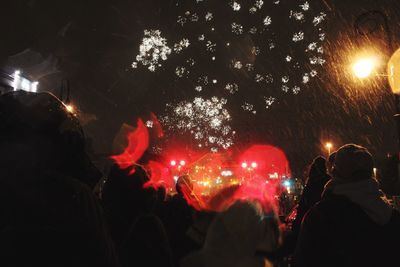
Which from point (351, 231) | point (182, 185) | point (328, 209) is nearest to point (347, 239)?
point (351, 231)

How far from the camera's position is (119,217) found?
3.46 m

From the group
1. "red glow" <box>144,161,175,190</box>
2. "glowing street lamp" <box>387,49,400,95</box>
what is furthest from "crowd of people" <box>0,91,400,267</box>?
"glowing street lamp" <box>387,49,400,95</box>

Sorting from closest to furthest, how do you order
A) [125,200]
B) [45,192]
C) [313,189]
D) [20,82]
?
[45,192] < [125,200] < [313,189] < [20,82]

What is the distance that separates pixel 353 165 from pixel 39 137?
2519mm

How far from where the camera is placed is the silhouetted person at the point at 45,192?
1256 millimetres

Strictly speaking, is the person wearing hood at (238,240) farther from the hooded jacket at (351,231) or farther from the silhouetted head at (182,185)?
the silhouetted head at (182,185)

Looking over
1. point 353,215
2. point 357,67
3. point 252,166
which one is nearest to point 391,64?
point 357,67

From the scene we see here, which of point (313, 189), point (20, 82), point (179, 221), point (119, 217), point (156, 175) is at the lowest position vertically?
point (179, 221)

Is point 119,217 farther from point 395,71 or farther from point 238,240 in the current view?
point 395,71

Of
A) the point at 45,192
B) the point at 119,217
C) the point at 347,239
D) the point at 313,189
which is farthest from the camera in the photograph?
the point at 313,189

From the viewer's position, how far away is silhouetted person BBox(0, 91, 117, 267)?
49.4 inches

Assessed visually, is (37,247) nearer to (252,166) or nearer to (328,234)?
(328,234)

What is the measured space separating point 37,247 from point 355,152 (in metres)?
2.63

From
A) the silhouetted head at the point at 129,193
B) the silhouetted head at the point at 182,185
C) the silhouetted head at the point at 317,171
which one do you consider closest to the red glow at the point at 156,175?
the silhouetted head at the point at 129,193
